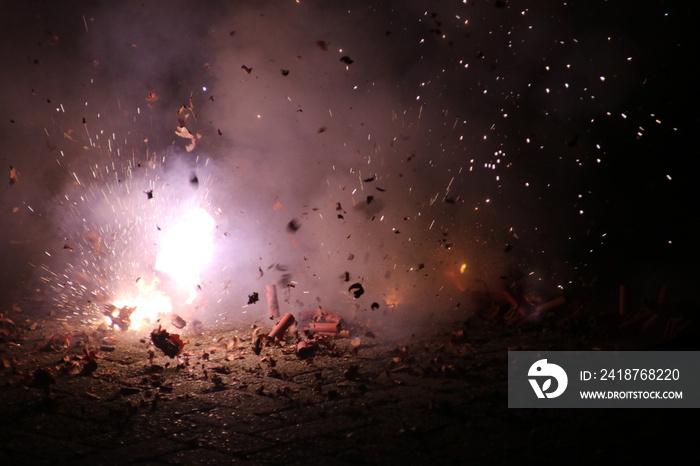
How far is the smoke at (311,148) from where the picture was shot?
5344 mm

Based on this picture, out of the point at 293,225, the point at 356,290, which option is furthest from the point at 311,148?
the point at 356,290

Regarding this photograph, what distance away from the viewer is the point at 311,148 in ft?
20.5

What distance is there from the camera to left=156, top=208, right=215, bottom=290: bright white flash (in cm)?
594

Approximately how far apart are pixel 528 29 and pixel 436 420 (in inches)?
180

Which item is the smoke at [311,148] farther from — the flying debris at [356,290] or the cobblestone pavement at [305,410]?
the cobblestone pavement at [305,410]

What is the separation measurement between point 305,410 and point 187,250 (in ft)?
12.3

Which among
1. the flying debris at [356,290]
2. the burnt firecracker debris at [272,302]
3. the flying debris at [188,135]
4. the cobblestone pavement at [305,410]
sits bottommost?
the cobblestone pavement at [305,410]

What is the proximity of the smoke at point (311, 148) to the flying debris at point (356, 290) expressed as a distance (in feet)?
0.21

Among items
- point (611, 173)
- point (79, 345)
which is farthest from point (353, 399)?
point (611, 173)

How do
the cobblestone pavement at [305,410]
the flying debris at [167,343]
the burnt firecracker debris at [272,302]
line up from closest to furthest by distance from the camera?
the cobblestone pavement at [305,410] < the flying debris at [167,343] < the burnt firecracker debris at [272,302]

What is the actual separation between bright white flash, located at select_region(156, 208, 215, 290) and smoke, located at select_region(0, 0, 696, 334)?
9cm

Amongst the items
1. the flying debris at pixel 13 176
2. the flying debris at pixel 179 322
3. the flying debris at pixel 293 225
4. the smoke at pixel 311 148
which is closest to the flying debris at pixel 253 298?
the smoke at pixel 311 148

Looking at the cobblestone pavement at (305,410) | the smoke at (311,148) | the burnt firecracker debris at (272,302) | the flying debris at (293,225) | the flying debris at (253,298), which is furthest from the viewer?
the flying debris at (293,225)

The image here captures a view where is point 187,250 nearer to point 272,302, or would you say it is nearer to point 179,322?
point 179,322
